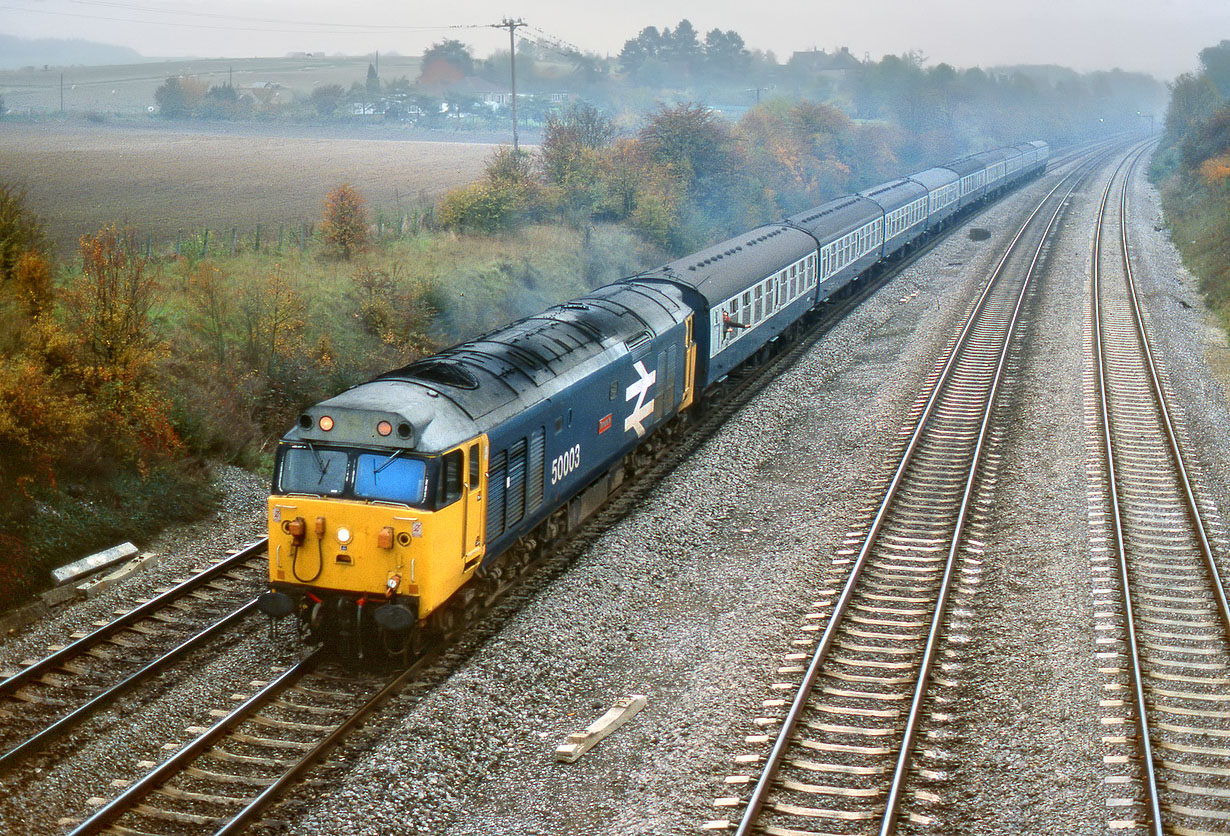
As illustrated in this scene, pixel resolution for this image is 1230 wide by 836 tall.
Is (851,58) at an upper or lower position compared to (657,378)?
upper

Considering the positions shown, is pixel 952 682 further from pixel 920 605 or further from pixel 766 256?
pixel 766 256

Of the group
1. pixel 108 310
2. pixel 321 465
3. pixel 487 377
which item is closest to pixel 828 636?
pixel 487 377

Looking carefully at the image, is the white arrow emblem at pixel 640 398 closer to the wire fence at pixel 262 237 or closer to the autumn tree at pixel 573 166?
the wire fence at pixel 262 237

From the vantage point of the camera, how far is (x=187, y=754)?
1063cm

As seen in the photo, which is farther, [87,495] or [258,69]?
[258,69]

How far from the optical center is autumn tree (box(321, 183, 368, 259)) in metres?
33.1

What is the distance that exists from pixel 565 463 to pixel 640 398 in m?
3.57

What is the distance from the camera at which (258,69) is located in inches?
4405

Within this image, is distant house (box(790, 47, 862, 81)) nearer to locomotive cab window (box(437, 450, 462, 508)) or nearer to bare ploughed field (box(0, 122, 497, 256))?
bare ploughed field (box(0, 122, 497, 256))

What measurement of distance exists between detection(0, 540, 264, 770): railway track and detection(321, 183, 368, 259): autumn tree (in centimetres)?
1889

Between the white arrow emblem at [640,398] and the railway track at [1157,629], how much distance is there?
7508mm

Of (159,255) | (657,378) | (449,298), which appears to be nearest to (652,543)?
(657,378)

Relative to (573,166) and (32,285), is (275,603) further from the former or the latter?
(573,166)

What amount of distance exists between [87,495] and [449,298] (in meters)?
14.7
